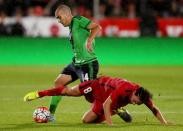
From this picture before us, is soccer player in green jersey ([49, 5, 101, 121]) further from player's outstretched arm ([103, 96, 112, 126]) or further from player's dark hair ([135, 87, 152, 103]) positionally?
player's dark hair ([135, 87, 152, 103])

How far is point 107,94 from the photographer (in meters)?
13.4

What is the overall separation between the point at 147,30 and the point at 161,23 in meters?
0.71

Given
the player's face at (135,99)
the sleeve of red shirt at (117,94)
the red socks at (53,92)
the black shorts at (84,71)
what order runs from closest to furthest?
the player's face at (135,99), the sleeve of red shirt at (117,94), the red socks at (53,92), the black shorts at (84,71)

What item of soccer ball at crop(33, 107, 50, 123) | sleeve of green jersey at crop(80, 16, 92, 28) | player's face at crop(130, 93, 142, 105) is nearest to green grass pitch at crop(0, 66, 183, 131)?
soccer ball at crop(33, 107, 50, 123)

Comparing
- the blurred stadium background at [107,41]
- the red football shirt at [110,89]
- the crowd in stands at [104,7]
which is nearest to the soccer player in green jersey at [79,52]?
the red football shirt at [110,89]

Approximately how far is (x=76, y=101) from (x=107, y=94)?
4285 millimetres

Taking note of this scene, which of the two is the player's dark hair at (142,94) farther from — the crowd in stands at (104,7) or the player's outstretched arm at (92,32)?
the crowd in stands at (104,7)

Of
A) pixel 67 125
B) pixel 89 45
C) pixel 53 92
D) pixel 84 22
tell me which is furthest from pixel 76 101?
pixel 67 125

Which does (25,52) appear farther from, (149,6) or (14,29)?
(149,6)

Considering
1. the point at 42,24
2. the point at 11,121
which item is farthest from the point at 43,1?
the point at 11,121

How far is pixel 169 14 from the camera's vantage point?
29141mm

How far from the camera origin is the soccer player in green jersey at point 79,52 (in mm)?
13992

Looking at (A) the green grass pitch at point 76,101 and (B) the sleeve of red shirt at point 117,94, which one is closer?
(B) the sleeve of red shirt at point 117,94

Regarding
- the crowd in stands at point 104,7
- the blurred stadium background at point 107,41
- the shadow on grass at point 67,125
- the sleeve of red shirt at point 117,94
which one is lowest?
the blurred stadium background at point 107,41
